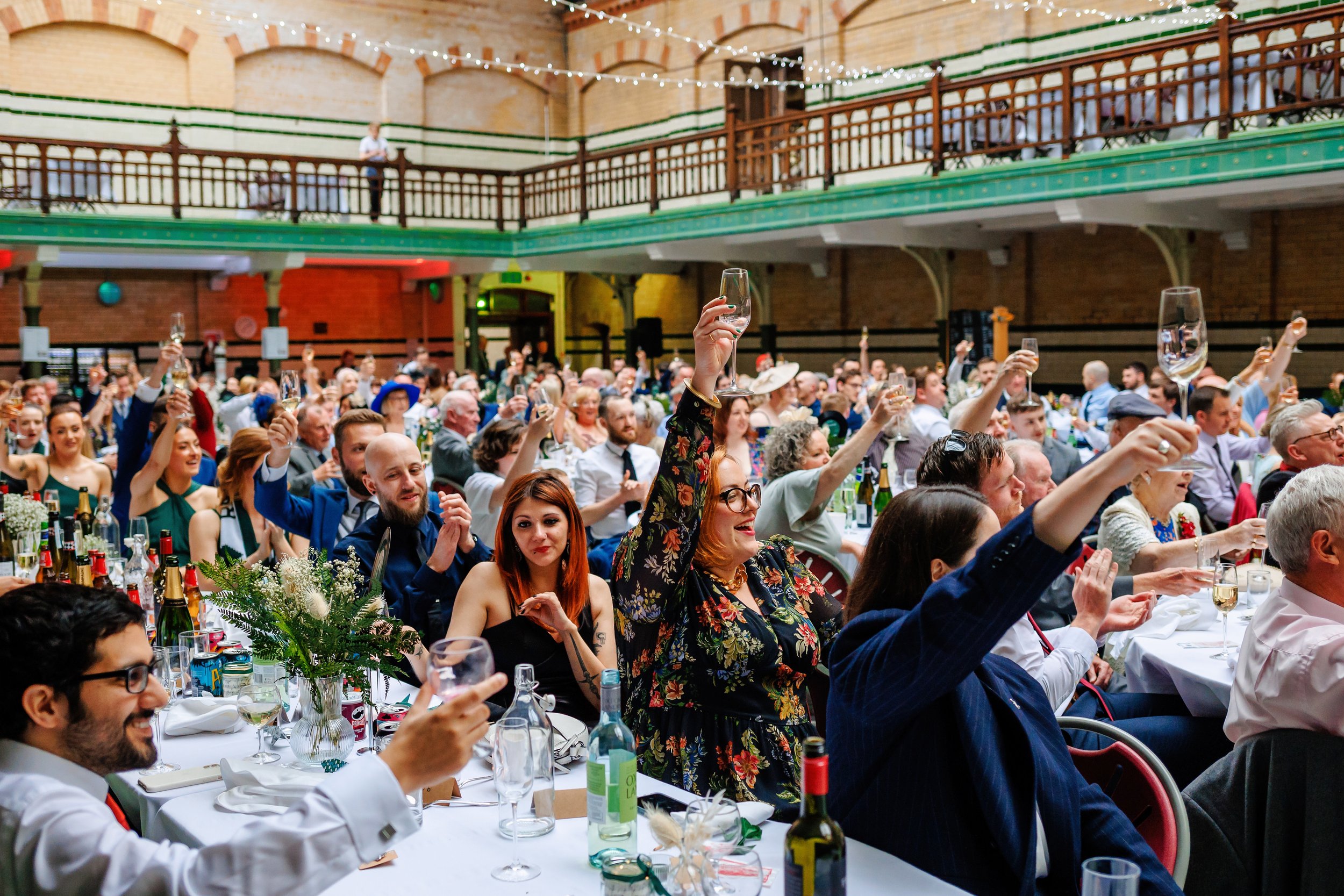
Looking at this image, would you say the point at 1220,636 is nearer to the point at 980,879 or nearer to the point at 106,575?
the point at 980,879

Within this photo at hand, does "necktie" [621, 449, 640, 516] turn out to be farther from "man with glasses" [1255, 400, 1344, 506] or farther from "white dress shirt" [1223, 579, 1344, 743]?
"white dress shirt" [1223, 579, 1344, 743]

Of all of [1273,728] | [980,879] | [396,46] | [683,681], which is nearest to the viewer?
[980,879]

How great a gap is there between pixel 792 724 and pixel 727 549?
0.39m

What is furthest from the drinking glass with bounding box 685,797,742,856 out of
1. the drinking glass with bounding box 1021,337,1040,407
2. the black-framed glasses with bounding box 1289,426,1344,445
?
the black-framed glasses with bounding box 1289,426,1344,445

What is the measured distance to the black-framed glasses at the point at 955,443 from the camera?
2.97 meters

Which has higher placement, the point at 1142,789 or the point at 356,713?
the point at 356,713

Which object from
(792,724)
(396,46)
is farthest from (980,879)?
(396,46)

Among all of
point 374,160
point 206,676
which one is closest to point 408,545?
point 206,676

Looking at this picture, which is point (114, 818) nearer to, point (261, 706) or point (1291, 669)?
point (261, 706)

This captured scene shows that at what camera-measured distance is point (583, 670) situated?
2738mm

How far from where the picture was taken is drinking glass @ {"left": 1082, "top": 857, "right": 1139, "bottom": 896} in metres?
1.42

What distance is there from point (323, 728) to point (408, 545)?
4.46 feet

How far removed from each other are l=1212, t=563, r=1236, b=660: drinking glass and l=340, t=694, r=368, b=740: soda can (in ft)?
Answer: 6.92

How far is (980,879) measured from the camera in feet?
5.90
